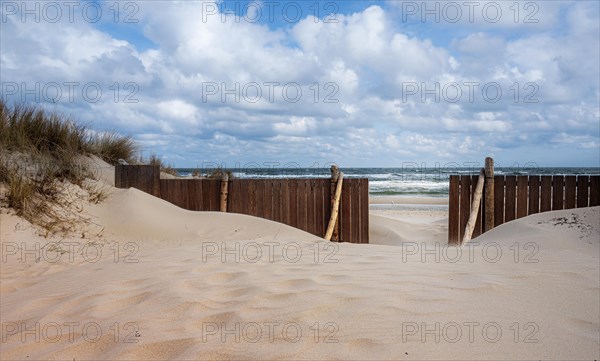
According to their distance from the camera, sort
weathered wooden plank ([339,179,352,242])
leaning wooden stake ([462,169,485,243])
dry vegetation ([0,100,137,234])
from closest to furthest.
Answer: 1. dry vegetation ([0,100,137,234])
2. leaning wooden stake ([462,169,485,243])
3. weathered wooden plank ([339,179,352,242])

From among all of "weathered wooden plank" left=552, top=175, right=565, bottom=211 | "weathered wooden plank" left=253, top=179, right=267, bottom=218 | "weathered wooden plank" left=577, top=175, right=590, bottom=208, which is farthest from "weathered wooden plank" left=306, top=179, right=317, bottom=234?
"weathered wooden plank" left=577, top=175, right=590, bottom=208

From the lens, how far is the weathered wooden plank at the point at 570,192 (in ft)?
22.5

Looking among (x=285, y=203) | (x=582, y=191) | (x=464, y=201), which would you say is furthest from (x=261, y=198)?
(x=582, y=191)

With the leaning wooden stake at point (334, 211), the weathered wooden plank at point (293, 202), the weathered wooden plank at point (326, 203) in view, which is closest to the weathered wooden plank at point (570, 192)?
the leaning wooden stake at point (334, 211)

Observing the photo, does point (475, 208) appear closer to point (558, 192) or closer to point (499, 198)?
point (499, 198)

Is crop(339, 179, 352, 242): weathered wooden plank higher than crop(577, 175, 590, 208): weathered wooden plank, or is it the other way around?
crop(577, 175, 590, 208): weathered wooden plank

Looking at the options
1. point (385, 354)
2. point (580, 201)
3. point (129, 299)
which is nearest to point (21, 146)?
point (129, 299)

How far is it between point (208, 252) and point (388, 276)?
2.31 meters

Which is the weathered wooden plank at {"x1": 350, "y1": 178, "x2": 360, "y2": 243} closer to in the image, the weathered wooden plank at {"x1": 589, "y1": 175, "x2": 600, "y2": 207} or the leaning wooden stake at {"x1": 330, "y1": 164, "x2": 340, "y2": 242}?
the leaning wooden stake at {"x1": 330, "y1": 164, "x2": 340, "y2": 242}

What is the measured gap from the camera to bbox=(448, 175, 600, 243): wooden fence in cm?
684

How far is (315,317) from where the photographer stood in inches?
89.9

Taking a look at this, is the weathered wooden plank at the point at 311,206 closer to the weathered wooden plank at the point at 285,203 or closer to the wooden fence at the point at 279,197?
the wooden fence at the point at 279,197

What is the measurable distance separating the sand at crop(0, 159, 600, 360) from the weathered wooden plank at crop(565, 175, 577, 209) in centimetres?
204

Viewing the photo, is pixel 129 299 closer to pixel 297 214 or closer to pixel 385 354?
pixel 385 354
